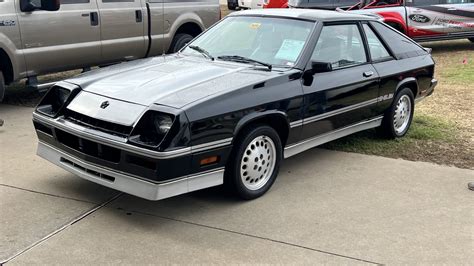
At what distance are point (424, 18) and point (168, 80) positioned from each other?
9633 mm

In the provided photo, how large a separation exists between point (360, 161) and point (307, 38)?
4.68 ft

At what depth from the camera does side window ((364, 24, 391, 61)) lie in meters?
5.53

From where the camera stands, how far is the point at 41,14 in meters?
7.02

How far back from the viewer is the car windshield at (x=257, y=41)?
15.6 ft

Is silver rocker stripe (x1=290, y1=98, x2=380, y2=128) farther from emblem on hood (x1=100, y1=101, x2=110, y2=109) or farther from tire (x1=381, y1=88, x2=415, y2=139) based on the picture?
emblem on hood (x1=100, y1=101, x2=110, y2=109)

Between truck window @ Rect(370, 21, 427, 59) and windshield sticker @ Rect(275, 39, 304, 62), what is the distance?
131cm

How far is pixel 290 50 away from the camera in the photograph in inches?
188

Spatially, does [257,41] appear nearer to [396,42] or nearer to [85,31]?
[396,42]

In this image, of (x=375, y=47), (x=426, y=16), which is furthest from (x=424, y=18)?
(x=375, y=47)

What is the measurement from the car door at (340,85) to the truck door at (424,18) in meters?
7.41

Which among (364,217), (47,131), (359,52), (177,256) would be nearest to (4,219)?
(47,131)

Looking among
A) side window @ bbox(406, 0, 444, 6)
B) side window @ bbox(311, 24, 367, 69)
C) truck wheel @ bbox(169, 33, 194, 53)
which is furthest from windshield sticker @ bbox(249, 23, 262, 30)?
side window @ bbox(406, 0, 444, 6)

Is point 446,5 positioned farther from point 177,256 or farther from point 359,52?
point 177,256

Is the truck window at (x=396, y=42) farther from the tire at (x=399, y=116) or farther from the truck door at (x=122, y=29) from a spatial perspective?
the truck door at (x=122, y=29)
